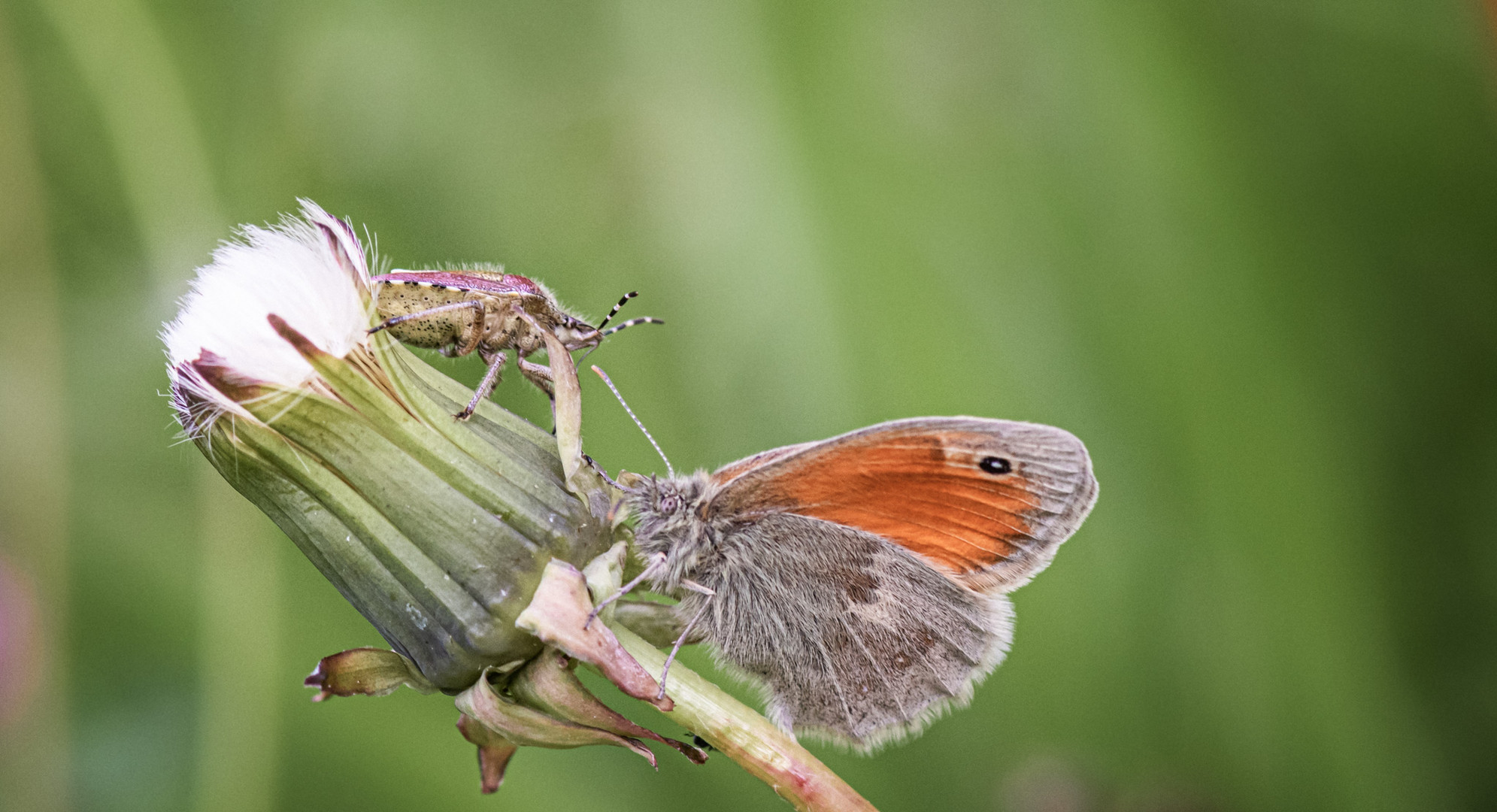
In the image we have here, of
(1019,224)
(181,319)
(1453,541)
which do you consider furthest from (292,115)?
(1453,541)

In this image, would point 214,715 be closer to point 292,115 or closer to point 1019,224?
point 292,115

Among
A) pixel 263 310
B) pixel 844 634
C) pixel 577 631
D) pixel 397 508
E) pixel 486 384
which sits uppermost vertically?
pixel 263 310

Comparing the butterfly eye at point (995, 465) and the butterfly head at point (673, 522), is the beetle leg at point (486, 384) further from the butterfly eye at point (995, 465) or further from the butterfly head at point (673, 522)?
the butterfly eye at point (995, 465)

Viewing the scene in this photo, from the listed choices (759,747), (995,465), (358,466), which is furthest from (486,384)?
(995,465)

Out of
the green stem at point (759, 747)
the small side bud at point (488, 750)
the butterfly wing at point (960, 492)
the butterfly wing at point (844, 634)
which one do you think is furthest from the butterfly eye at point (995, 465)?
the small side bud at point (488, 750)

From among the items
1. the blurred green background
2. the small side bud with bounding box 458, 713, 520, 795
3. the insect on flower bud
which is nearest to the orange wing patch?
the insect on flower bud

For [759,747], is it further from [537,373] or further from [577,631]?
[537,373]
